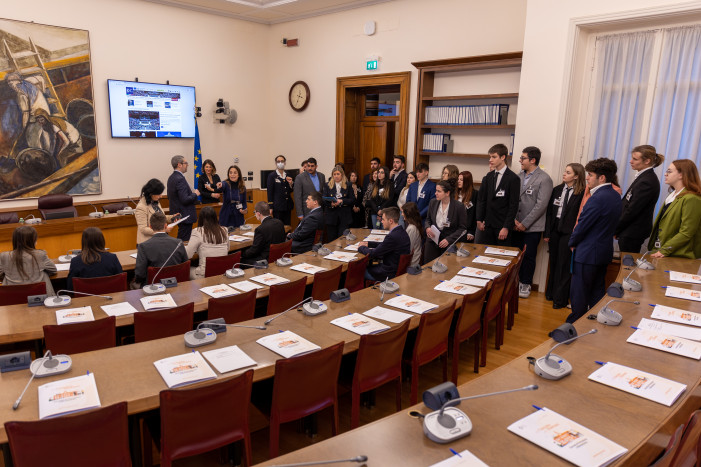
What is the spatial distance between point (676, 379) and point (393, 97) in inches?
283

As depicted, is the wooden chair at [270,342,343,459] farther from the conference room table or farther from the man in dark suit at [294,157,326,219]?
the man in dark suit at [294,157,326,219]

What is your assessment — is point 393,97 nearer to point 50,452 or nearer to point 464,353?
point 464,353

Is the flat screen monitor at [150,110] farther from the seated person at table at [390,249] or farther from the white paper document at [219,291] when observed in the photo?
the white paper document at [219,291]

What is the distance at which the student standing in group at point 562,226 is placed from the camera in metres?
5.48

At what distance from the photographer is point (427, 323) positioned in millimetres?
3082

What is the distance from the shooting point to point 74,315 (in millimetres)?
3084

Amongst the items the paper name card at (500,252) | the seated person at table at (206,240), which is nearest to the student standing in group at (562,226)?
the paper name card at (500,252)

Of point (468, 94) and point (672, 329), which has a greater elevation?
point (468, 94)

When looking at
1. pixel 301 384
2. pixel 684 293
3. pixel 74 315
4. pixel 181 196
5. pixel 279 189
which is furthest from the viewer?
pixel 279 189

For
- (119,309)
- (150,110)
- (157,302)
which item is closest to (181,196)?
(150,110)

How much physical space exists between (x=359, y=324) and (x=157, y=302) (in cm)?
151

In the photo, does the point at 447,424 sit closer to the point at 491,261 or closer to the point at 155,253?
the point at 491,261

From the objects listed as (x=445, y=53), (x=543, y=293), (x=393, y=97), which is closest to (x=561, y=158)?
(x=543, y=293)

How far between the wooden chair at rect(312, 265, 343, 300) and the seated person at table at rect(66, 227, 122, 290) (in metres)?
1.78
